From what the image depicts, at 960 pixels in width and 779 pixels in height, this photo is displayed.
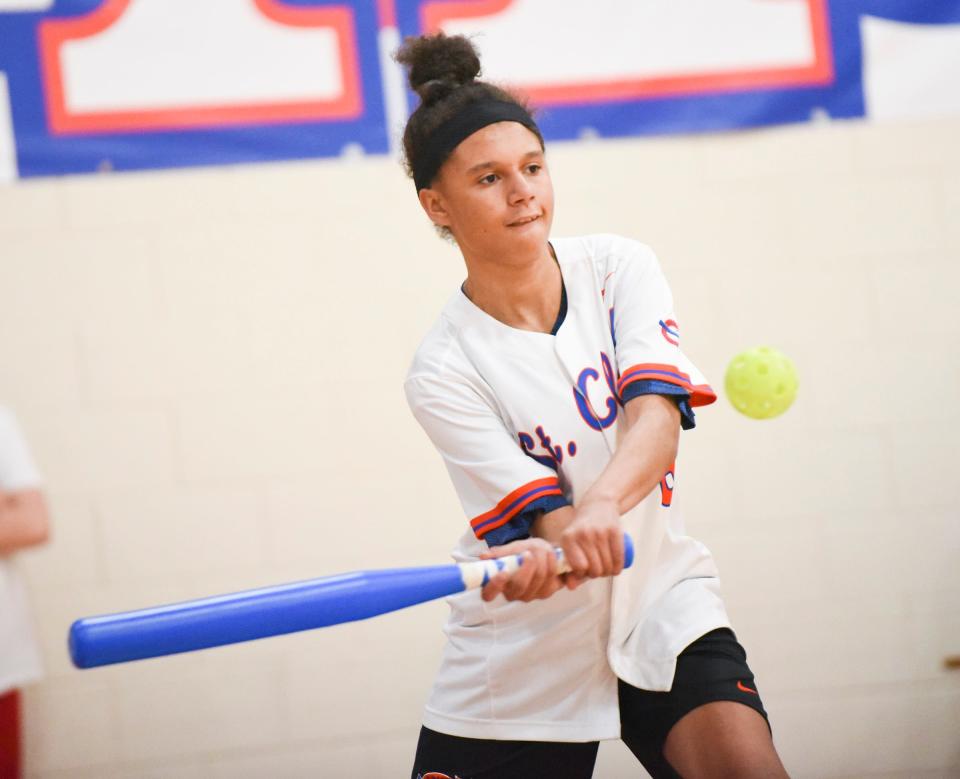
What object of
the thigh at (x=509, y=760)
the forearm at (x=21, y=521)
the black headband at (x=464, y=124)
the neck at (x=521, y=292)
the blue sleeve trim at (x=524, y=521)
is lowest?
the thigh at (x=509, y=760)

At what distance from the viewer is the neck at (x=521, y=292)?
1.76 m

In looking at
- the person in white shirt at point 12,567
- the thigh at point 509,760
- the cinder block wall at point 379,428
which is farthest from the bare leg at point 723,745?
the person in white shirt at point 12,567

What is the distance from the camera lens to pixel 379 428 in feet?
9.47

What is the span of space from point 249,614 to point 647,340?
678mm

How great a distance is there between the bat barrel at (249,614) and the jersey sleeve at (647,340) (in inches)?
15.6

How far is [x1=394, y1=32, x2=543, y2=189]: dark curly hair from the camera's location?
1.78 meters

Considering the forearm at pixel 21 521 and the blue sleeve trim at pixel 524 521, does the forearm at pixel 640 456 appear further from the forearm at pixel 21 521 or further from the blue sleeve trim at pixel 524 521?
the forearm at pixel 21 521

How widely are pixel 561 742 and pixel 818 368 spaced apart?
5.24 ft

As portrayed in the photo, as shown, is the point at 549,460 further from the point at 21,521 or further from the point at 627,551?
the point at 21,521

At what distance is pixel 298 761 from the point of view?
9.27 feet

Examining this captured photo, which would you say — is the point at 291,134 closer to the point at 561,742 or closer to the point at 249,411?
the point at 249,411

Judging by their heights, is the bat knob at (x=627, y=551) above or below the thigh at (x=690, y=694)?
above

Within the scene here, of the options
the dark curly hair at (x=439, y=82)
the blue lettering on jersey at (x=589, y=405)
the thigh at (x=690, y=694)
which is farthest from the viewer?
the dark curly hair at (x=439, y=82)

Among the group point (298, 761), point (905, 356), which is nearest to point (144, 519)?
point (298, 761)
